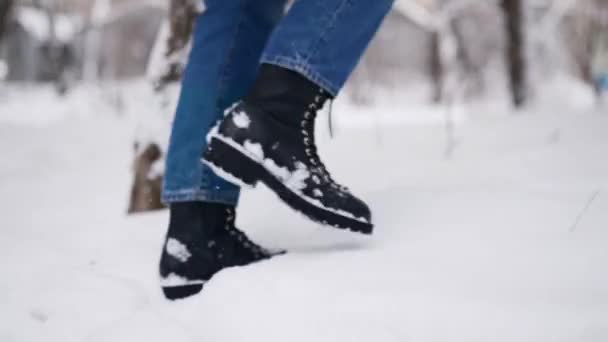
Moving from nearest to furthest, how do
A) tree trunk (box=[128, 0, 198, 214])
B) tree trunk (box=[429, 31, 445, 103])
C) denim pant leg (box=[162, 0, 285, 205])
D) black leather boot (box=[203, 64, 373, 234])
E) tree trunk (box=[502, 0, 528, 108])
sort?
black leather boot (box=[203, 64, 373, 234]) < denim pant leg (box=[162, 0, 285, 205]) < tree trunk (box=[128, 0, 198, 214]) < tree trunk (box=[502, 0, 528, 108]) < tree trunk (box=[429, 31, 445, 103])

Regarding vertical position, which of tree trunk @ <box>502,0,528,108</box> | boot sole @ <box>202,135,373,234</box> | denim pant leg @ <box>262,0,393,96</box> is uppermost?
denim pant leg @ <box>262,0,393,96</box>

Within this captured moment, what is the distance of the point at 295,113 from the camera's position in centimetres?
81

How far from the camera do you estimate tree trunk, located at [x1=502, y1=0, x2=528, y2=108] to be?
12.4 ft

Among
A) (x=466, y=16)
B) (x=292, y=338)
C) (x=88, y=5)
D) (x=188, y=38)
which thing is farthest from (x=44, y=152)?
(x=88, y=5)

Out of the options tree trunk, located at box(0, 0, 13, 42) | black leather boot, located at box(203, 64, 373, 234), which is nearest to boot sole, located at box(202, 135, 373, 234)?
black leather boot, located at box(203, 64, 373, 234)

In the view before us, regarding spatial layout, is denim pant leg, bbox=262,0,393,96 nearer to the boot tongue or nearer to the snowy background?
the boot tongue

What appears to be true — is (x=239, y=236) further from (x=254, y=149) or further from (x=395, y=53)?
(x=395, y=53)

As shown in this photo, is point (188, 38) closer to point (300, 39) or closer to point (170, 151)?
point (170, 151)

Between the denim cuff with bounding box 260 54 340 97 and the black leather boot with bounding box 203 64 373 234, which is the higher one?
the denim cuff with bounding box 260 54 340 97

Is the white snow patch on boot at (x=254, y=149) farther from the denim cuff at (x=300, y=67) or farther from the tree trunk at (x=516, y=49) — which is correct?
the tree trunk at (x=516, y=49)

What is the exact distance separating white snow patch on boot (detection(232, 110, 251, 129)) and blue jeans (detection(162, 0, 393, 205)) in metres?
0.09

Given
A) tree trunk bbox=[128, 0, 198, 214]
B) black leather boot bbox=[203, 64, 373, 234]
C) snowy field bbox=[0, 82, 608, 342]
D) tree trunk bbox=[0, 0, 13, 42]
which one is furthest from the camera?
tree trunk bbox=[0, 0, 13, 42]

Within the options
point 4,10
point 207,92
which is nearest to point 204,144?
point 207,92

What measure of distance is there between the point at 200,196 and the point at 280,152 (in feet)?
0.57
